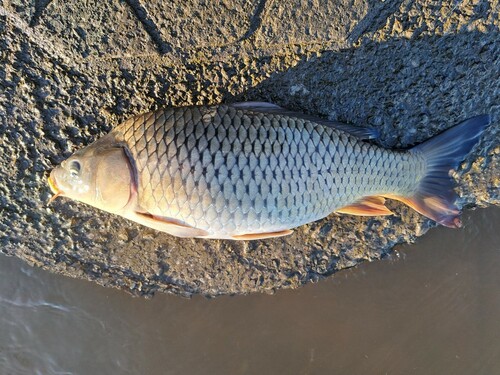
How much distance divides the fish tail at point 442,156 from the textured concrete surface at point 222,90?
71mm

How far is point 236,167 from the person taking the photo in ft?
4.59

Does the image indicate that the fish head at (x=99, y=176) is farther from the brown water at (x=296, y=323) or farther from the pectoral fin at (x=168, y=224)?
the brown water at (x=296, y=323)

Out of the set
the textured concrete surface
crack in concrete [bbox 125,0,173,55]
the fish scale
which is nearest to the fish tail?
the textured concrete surface

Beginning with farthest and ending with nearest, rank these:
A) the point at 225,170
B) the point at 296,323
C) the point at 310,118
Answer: the point at 296,323 < the point at 310,118 < the point at 225,170

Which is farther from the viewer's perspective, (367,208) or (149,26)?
(367,208)

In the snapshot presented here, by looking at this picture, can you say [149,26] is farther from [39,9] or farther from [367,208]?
[367,208]

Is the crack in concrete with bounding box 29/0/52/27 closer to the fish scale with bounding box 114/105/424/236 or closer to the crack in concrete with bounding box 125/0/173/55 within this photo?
the crack in concrete with bounding box 125/0/173/55

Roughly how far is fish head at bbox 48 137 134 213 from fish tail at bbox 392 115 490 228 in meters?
1.10

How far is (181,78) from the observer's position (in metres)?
1.57

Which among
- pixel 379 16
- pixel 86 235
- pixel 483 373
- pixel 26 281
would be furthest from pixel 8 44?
pixel 483 373

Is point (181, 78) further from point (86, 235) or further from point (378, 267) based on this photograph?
point (378, 267)

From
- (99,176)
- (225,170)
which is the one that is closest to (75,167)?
(99,176)

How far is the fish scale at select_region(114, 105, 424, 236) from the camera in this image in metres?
1.40

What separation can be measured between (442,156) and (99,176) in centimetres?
137
